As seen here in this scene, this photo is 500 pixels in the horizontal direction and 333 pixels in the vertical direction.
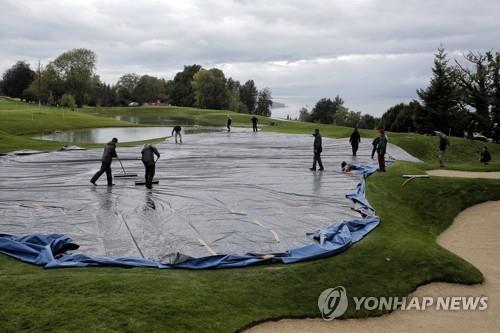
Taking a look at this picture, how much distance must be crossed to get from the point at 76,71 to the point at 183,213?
10689cm

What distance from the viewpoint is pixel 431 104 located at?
53.9 metres

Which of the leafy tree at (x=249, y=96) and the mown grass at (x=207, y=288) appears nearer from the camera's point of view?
the mown grass at (x=207, y=288)

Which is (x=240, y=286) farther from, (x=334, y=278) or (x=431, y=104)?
(x=431, y=104)

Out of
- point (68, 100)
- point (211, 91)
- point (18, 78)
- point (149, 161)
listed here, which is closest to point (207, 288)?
point (149, 161)

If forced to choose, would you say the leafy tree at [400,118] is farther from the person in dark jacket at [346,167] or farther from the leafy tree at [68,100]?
the leafy tree at [68,100]

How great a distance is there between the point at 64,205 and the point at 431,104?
4681 cm

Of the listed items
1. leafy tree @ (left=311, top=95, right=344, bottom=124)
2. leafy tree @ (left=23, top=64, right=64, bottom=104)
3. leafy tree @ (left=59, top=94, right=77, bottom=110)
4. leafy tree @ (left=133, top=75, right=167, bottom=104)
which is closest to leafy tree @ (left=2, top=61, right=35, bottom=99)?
leafy tree @ (left=23, top=64, right=64, bottom=104)

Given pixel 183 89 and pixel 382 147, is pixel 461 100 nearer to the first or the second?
pixel 382 147

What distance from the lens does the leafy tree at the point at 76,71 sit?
11000cm

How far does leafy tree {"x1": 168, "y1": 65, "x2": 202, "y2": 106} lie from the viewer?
134 meters

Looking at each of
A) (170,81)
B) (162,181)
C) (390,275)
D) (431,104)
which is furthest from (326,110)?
(390,275)

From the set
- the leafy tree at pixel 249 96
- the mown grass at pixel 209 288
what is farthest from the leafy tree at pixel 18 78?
the mown grass at pixel 209 288

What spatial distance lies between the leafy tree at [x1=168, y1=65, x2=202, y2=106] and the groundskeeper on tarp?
10732 centimetres

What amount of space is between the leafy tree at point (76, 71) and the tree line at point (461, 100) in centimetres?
8194
